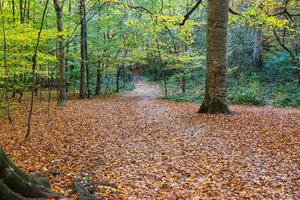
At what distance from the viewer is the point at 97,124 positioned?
469 inches

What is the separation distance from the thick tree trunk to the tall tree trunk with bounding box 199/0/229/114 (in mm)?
8371

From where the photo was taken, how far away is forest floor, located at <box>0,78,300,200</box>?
5672mm

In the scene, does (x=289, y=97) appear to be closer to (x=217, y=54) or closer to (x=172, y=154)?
(x=217, y=54)

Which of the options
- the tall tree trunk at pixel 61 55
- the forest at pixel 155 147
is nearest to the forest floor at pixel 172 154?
the forest at pixel 155 147

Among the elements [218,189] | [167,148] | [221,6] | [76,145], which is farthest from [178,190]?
[221,6]

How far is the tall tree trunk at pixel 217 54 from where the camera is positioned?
12.0m

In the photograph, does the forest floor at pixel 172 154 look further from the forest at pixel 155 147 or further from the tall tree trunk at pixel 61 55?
the tall tree trunk at pixel 61 55

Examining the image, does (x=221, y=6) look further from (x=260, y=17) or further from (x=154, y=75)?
(x=154, y=75)

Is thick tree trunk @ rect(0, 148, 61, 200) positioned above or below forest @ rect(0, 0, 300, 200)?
above

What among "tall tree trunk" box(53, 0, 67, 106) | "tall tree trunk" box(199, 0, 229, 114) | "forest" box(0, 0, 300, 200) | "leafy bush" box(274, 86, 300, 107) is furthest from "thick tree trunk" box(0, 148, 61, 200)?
"leafy bush" box(274, 86, 300, 107)

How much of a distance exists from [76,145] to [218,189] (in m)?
4.48

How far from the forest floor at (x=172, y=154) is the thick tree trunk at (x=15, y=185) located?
2.51ft

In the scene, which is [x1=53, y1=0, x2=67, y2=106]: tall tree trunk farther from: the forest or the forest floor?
the forest floor

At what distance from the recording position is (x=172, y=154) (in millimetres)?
7625
